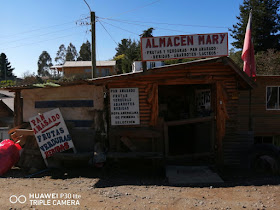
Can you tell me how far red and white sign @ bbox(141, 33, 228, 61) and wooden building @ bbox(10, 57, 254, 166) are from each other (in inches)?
11.8

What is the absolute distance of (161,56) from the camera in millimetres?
6699

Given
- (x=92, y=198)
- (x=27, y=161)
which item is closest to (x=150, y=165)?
(x=92, y=198)

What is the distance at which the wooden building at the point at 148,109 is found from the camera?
7090 mm

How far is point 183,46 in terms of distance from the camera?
668 centimetres

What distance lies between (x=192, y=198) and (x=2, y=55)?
7789 centimetres

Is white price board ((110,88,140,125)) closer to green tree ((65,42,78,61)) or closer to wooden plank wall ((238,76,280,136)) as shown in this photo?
wooden plank wall ((238,76,280,136))

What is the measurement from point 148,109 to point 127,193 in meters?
2.73

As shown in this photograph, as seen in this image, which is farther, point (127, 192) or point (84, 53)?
point (84, 53)

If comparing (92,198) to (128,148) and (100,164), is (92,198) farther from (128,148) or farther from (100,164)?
(128,148)

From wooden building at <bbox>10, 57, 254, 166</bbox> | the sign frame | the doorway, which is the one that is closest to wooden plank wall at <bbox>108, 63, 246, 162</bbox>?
wooden building at <bbox>10, 57, 254, 166</bbox>

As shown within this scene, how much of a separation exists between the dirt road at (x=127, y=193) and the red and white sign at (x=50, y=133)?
88 centimetres

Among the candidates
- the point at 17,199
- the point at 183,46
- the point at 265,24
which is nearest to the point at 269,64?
the point at 265,24

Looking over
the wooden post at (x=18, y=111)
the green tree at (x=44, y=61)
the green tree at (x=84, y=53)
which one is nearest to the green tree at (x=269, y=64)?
the wooden post at (x=18, y=111)

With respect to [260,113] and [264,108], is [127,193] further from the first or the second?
[264,108]
